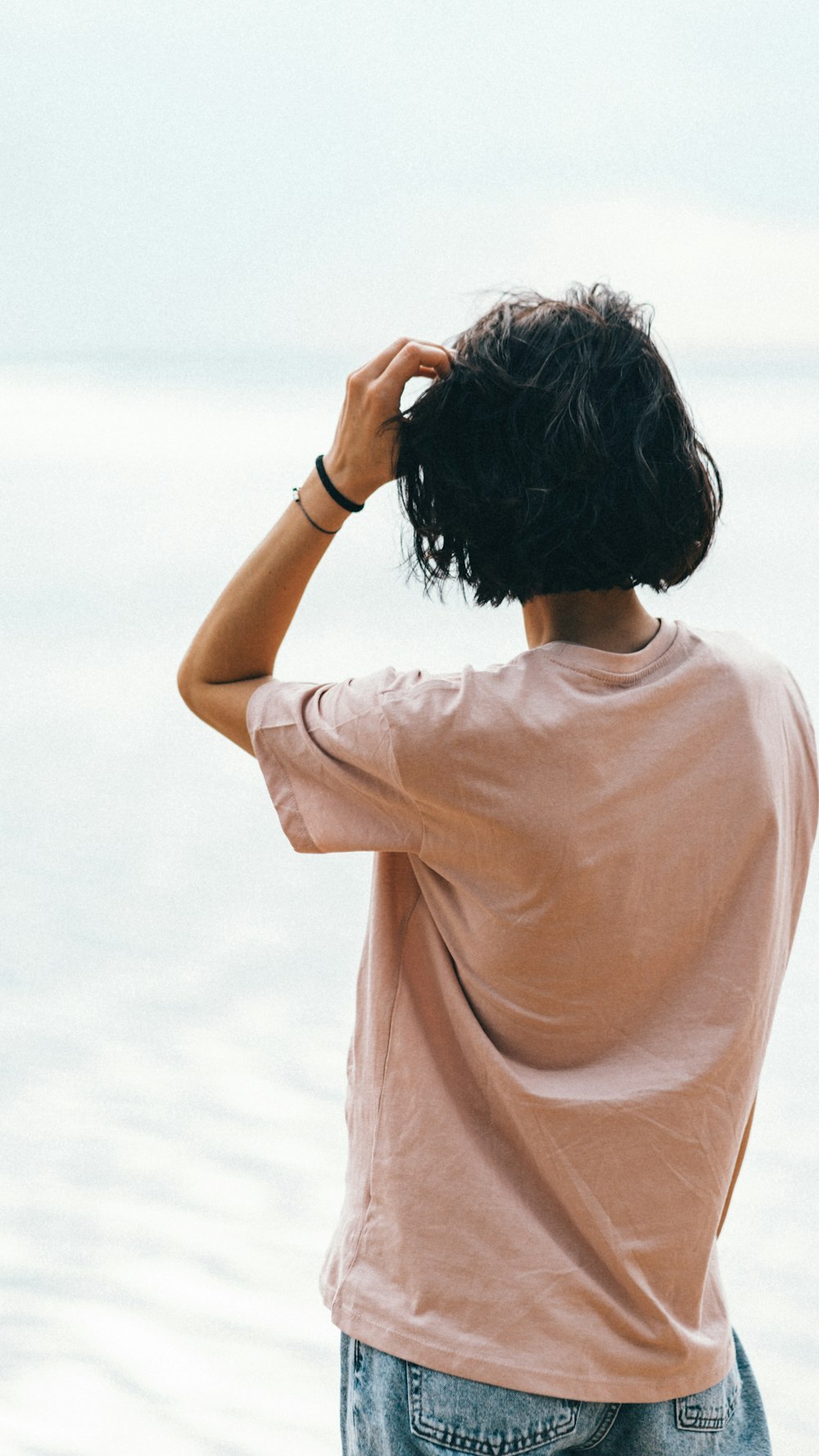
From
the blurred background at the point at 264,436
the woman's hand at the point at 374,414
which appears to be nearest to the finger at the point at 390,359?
the woman's hand at the point at 374,414

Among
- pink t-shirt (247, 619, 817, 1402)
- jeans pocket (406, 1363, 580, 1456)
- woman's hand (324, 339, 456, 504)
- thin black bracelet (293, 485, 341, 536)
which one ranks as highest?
woman's hand (324, 339, 456, 504)

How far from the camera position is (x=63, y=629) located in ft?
10.7

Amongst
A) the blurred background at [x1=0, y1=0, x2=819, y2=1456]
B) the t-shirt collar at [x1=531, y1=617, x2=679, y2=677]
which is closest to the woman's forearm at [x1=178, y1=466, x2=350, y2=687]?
the t-shirt collar at [x1=531, y1=617, x2=679, y2=677]

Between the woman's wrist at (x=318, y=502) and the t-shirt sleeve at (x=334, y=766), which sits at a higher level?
the woman's wrist at (x=318, y=502)

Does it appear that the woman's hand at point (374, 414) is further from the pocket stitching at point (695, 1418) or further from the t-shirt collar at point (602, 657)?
the pocket stitching at point (695, 1418)

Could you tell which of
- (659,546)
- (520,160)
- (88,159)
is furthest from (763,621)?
(659,546)

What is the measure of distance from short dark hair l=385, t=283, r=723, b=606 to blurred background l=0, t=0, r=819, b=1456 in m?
0.84

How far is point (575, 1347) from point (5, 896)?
1994 millimetres

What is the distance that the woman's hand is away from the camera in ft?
2.53

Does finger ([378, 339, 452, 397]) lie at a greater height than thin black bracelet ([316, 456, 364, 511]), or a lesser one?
greater

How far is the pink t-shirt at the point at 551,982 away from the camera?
750mm

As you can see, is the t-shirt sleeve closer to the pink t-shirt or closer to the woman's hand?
the pink t-shirt

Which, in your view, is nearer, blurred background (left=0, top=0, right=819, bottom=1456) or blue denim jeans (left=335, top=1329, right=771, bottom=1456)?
blue denim jeans (left=335, top=1329, right=771, bottom=1456)

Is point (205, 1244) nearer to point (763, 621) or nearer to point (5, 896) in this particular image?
point (5, 896)
